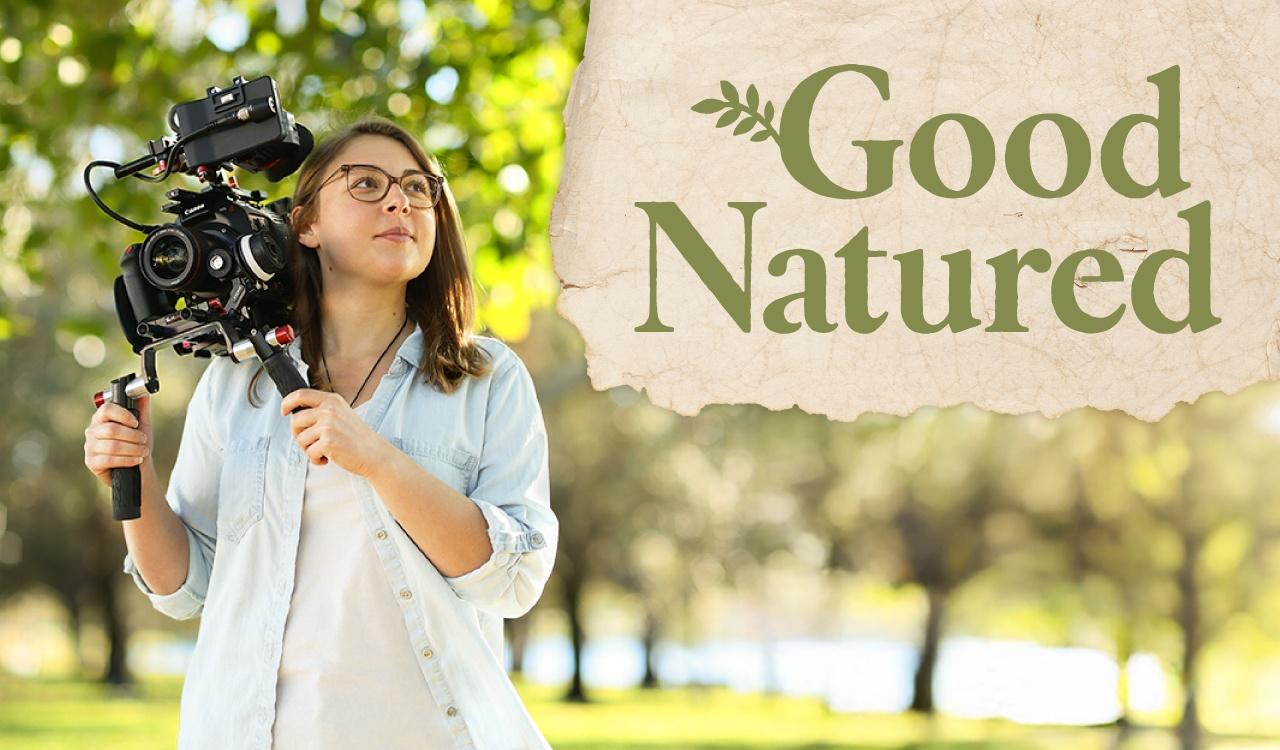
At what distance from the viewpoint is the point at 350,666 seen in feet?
8.19

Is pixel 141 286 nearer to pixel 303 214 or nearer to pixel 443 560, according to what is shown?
pixel 303 214

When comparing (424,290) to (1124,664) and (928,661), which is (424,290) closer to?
(1124,664)

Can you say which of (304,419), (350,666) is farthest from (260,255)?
(350,666)

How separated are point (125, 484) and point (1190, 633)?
1786cm

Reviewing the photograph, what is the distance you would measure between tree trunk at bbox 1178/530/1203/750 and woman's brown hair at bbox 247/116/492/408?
17091 millimetres

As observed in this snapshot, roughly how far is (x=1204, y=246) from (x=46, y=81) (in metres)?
5.20

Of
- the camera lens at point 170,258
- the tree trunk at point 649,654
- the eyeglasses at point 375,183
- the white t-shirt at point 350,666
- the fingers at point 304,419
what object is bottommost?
the tree trunk at point 649,654

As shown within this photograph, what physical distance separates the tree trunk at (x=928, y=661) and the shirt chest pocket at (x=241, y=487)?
22.2 metres

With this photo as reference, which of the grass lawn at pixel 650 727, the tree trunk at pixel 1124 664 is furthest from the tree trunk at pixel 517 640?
the tree trunk at pixel 1124 664

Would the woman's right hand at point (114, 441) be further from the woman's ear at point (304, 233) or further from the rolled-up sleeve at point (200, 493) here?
the woman's ear at point (304, 233)

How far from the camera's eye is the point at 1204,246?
2.84m

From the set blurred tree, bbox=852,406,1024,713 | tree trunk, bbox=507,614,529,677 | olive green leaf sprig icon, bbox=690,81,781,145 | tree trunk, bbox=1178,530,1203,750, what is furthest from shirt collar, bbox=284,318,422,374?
tree trunk, bbox=507,614,529,677

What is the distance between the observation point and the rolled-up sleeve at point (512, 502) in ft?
8.14

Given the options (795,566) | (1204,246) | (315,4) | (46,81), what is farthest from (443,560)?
(795,566)
